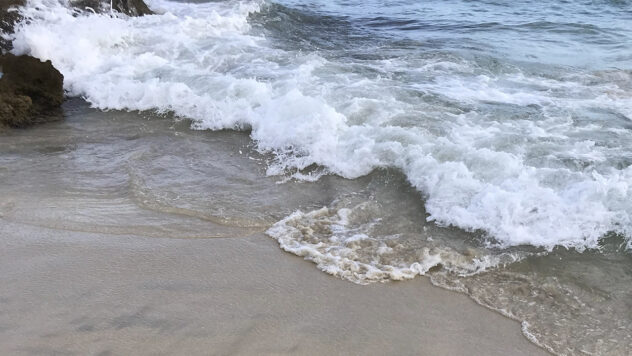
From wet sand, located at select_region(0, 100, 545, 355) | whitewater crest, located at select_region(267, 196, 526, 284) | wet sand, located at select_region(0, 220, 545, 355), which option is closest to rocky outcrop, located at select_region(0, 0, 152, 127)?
wet sand, located at select_region(0, 100, 545, 355)

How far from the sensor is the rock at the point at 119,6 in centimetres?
1040

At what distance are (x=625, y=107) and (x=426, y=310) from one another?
506 cm

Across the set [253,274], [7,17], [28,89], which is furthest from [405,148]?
[7,17]

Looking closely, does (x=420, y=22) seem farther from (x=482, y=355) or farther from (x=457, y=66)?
(x=482, y=355)

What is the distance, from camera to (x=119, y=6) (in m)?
11.2

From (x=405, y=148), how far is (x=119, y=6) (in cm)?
833

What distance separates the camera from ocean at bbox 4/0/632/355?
3.92 metres

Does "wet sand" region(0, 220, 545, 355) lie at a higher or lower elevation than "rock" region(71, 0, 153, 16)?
lower

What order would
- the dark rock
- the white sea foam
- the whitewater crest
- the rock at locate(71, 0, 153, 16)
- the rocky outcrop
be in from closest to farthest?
the whitewater crest
the white sea foam
the rocky outcrop
the dark rock
the rock at locate(71, 0, 153, 16)

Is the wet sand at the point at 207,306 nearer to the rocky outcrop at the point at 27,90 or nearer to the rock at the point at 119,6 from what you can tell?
the rocky outcrop at the point at 27,90

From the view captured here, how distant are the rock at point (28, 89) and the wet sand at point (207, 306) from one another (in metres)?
3.17

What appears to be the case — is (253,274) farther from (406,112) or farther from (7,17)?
(7,17)

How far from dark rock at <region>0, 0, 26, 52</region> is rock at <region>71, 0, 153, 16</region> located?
151 cm

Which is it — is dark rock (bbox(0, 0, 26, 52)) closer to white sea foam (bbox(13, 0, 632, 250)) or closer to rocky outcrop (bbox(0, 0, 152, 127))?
white sea foam (bbox(13, 0, 632, 250))
